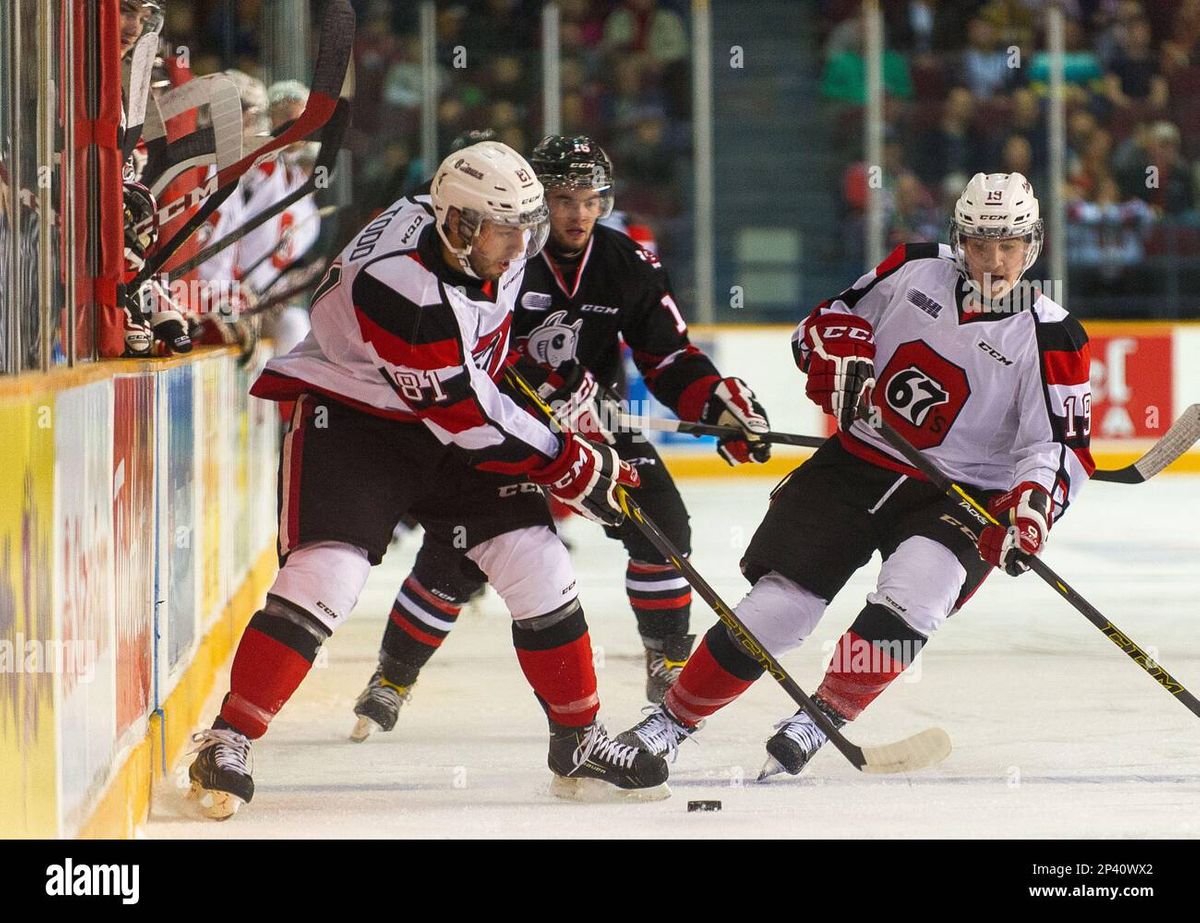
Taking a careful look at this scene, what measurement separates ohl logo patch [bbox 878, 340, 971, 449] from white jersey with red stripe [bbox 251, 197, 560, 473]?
0.64 m

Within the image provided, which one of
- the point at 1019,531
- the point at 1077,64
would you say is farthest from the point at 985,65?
the point at 1019,531

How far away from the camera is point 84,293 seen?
3.04 meters

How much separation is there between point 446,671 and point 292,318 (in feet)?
8.87

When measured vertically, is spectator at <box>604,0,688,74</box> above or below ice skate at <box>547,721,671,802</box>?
above

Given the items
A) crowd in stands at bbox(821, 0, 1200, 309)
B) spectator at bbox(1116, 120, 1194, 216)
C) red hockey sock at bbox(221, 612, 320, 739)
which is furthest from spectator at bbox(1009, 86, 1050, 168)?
red hockey sock at bbox(221, 612, 320, 739)

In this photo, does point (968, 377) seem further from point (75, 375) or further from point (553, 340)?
point (75, 375)

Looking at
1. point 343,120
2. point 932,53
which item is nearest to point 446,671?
point 343,120

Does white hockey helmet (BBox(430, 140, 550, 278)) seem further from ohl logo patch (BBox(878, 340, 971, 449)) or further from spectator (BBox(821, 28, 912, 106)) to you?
spectator (BBox(821, 28, 912, 106))

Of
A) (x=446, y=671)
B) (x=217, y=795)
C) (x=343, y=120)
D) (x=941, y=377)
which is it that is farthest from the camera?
(x=446, y=671)

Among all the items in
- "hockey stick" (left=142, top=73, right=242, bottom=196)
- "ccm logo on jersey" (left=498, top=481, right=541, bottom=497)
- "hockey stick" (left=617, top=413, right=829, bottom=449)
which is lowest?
"ccm logo on jersey" (left=498, top=481, right=541, bottom=497)

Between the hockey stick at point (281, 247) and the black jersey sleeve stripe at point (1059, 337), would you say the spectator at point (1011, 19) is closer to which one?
the hockey stick at point (281, 247)

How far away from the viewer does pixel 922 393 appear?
3.32 metres

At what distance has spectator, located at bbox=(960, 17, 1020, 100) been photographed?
9.16 metres
